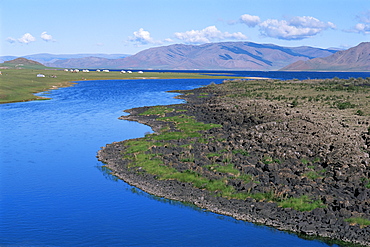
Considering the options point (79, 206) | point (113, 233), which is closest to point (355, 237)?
point (113, 233)

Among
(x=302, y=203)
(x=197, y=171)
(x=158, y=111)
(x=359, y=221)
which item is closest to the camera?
(x=359, y=221)

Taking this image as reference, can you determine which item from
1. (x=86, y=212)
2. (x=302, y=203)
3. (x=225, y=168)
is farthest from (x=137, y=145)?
(x=302, y=203)

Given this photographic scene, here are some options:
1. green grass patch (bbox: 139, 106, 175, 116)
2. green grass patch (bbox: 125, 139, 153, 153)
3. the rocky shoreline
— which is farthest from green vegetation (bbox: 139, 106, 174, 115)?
green grass patch (bbox: 125, 139, 153, 153)

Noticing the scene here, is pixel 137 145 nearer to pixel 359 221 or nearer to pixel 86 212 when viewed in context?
pixel 86 212

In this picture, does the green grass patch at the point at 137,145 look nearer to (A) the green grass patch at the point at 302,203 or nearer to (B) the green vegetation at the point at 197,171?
(B) the green vegetation at the point at 197,171

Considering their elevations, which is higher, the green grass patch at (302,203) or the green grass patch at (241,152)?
the green grass patch at (241,152)

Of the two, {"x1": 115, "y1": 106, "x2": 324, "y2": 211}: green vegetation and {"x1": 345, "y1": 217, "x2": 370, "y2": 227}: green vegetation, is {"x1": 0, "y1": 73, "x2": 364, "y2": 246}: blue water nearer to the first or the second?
{"x1": 345, "y1": 217, "x2": 370, "y2": 227}: green vegetation

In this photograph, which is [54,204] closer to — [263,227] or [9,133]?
Answer: [263,227]

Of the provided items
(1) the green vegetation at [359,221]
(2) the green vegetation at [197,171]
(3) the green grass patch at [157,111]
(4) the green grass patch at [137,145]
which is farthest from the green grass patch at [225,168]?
(3) the green grass patch at [157,111]

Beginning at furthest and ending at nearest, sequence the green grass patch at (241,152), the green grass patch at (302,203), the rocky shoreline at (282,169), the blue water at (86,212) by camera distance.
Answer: the green grass patch at (241,152) < the green grass patch at (302,203) < the rocky shoreline at (282,169) < the blue water at (86,212)
